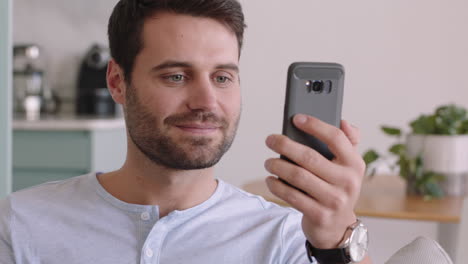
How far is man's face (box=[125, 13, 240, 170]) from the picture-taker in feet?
3.21

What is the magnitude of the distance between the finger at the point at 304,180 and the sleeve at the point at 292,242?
0.28 metres

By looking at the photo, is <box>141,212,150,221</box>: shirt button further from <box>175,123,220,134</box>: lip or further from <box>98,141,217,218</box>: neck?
<box>175,123,220,134</box>: lip

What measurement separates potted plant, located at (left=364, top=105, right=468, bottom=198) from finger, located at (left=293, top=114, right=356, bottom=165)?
121 cm

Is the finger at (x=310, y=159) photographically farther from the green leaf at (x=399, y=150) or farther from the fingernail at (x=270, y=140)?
the green leaf at (x=399, y=150)

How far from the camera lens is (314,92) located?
0.84m

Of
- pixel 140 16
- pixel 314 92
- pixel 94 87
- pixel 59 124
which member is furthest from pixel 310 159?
pixel 94 87

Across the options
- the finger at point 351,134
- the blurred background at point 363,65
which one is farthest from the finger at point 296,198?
the blurred background at point 363,65

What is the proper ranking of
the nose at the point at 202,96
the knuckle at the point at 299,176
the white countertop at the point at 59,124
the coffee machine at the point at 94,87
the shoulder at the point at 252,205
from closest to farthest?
the knuckle at the point at 299,176 → the nose at the point at 202,96 → the shoulder at the point at 252,205 → the white countertop at the point at 59,124 → the coffee machine at the point at 94,87

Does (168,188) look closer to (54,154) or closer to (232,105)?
(232,105)

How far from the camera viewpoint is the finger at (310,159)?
767mm

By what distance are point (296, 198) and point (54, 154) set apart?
206 cm

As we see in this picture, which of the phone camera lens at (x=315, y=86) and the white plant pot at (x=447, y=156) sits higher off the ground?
the phone camera lens at (x=315, y=86)

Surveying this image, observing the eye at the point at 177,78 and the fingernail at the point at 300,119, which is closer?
the fingernail at the point at 300,119

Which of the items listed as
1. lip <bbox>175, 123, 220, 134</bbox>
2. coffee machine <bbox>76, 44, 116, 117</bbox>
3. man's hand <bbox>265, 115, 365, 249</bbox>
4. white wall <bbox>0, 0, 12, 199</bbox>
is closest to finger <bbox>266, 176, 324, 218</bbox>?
man's hand <bbox>265, 115, 365, 249</bbox>
